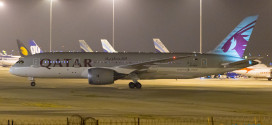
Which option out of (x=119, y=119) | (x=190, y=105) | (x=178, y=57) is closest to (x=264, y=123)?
(x=119, y=119)

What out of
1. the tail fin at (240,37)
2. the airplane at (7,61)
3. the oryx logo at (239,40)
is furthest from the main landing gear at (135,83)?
the airplane at (7,61)

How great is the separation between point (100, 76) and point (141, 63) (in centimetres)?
420

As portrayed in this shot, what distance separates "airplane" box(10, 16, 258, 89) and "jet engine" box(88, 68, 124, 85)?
0.58 metres

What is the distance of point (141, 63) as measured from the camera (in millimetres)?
40531

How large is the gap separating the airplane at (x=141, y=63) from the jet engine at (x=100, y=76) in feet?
1.91

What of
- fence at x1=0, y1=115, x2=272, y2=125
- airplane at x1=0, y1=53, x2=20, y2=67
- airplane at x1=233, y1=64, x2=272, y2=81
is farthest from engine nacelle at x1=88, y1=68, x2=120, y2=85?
airplane at x1=0, y1=53, x2=20, y2=67

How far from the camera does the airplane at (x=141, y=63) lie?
41.4m

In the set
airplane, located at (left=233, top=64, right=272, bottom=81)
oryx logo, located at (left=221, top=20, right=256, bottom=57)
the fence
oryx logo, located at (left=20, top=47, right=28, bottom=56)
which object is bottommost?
the fence

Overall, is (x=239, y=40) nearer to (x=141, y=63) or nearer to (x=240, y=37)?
(x=240, y=37)

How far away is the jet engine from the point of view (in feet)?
127

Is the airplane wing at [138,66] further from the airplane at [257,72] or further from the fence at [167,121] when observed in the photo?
the airplane at [257,72]

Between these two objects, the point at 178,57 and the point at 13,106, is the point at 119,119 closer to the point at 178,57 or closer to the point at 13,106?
the point at 13,106

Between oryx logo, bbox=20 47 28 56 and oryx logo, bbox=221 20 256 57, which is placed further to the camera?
oryx logo, bbox=20 47 28 56

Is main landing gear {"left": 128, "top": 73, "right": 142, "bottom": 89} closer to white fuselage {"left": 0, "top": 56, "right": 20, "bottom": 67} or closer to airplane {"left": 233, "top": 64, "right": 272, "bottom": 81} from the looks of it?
airplane {"left": 233, "top": 64, "right": 272, "bottom": 81}
